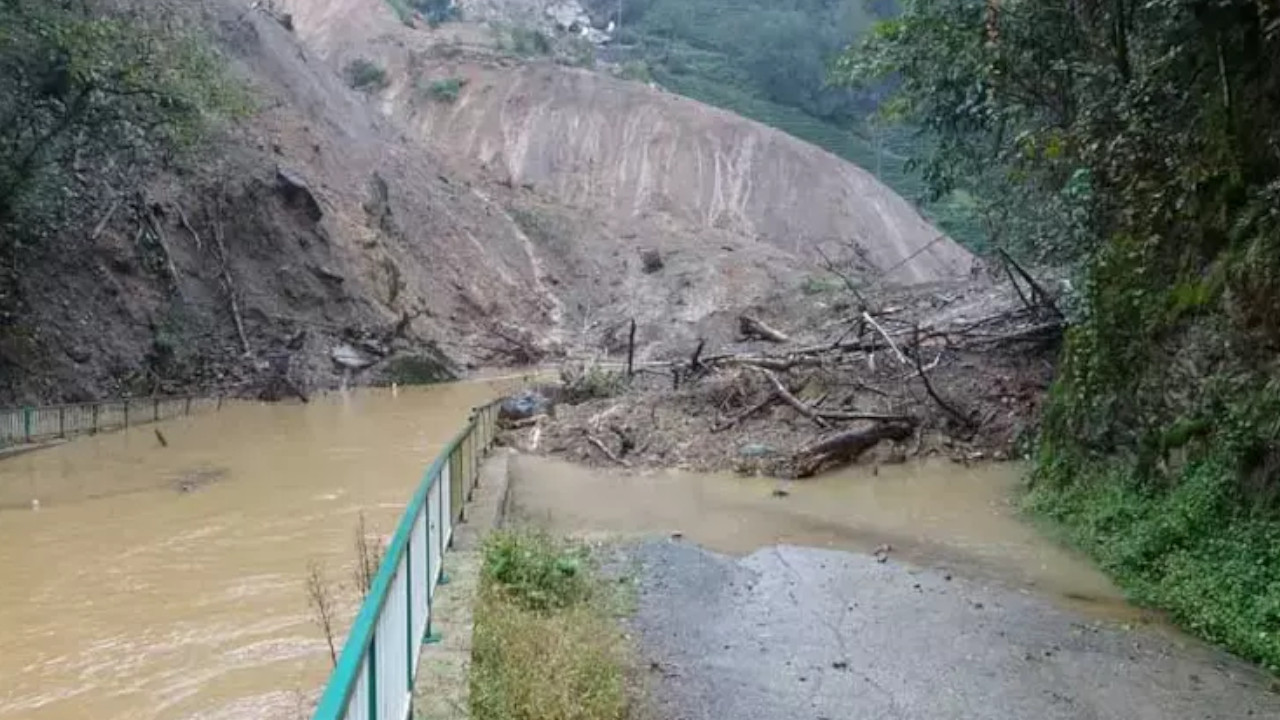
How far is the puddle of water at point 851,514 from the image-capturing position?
35.3ft

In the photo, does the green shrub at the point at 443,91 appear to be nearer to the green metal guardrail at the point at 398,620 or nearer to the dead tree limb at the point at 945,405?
the dead tree limb at the point at 945,405

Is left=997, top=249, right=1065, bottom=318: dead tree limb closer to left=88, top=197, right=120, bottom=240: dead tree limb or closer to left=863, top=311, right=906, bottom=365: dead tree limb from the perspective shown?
left=863, top=311, right=906, bottom=365: dead tree limb

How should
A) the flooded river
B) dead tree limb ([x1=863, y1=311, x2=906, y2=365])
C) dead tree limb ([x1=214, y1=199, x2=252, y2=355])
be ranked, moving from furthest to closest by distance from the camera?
dead tree limb ([x1=214, y1=199, x2=252, y2=355])
dead tree limb ([x1=863, y1=311, x2=906, y2=365])
the flooded river

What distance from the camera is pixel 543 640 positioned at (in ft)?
21.9

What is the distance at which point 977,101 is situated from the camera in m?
18.3

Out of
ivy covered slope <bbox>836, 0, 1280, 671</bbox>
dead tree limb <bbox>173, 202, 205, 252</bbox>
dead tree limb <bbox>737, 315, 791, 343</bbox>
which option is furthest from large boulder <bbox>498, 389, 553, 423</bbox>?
dead tree limb <bbox>173, 202, 205, 252</bbox>

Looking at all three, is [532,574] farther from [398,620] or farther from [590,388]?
[590,388]

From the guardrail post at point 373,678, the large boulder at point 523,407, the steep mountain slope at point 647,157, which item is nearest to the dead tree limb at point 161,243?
the large boulder at point 523,407

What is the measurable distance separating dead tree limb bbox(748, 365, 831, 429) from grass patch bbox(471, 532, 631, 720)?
319 inches

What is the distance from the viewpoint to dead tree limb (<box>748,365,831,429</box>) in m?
17.0

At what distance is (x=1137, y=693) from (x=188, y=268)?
29.6 meters

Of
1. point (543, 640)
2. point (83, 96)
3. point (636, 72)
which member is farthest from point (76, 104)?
point (636, 72)

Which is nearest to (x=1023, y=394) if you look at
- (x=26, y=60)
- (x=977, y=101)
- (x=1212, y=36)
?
(x=977, y=101)

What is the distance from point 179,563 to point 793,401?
938 centimetres
